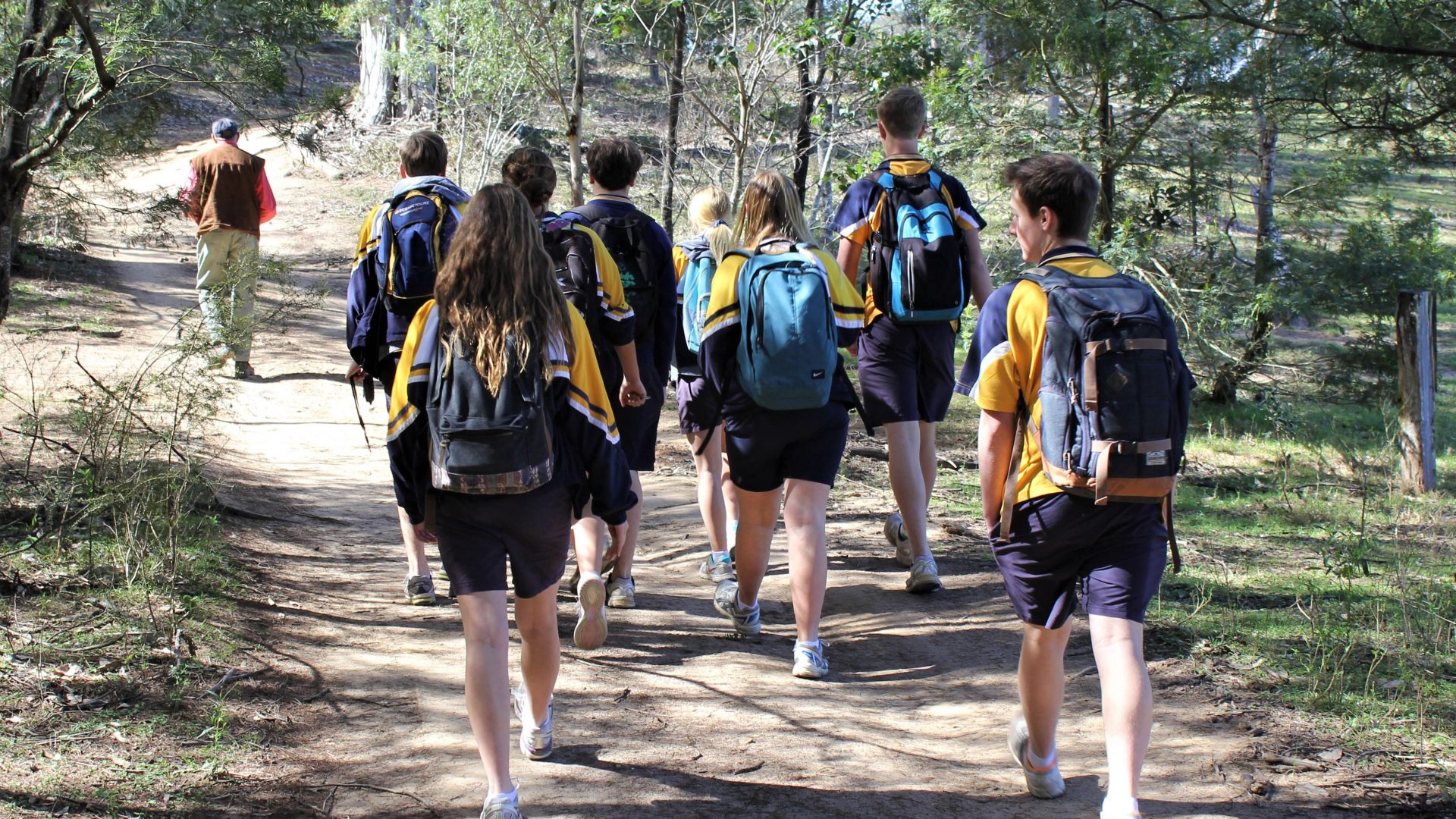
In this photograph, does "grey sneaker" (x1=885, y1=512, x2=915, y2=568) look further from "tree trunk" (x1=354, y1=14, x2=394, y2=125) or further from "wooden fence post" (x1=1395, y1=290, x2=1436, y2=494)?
"tree trunk" (x1=354, y1=14, x2=394, y2=125)

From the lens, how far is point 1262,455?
11.1 metres

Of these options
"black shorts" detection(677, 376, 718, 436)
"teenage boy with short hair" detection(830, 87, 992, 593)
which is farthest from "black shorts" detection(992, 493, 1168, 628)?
"black shorts" detection(677, 376, 718, 436)

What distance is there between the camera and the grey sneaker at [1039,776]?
365 centimetres

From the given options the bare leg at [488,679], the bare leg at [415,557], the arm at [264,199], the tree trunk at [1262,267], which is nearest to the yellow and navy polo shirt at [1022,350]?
the bare leg at [488,679]

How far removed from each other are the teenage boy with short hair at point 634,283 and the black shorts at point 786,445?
554 millimetres

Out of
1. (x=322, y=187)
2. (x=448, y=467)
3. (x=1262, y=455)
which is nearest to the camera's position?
(x=448, y=467)

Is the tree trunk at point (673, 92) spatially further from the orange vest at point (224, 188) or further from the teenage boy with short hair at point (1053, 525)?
the teenage boy with short hair at point (1053, 525)

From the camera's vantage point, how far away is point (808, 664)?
467 cm

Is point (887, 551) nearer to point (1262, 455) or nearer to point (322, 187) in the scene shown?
point (1262, 455)

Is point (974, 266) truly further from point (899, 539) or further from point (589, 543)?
point (589, 543)

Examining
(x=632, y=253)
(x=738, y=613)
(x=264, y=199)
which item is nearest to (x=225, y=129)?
(x=264, y=199)

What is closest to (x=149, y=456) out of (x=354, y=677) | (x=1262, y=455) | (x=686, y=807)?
(x=354, y=677)

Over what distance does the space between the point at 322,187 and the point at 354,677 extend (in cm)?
2323

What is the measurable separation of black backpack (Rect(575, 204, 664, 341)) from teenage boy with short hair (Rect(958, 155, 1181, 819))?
1880mm
